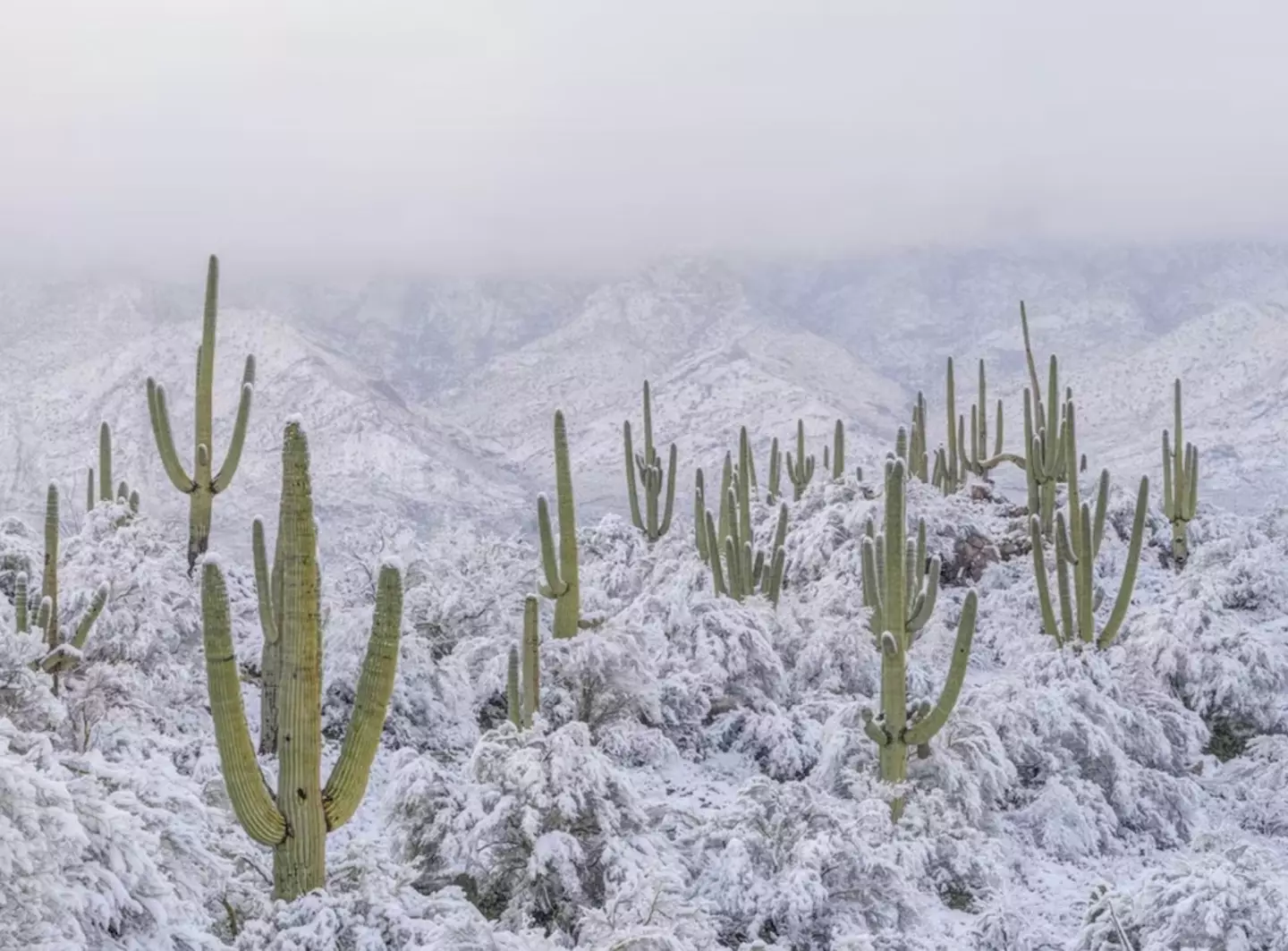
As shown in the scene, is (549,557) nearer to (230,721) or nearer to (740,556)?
(740,556)

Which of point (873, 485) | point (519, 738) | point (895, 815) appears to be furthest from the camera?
point (873, 485)

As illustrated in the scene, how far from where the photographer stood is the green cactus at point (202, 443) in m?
12.0

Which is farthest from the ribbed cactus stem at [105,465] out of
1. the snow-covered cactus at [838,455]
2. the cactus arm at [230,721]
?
the snow-covered cactus at [838,455]

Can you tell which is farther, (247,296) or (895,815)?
(247,296)

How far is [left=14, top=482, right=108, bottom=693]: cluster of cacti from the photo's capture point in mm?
8445

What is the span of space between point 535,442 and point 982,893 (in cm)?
6009

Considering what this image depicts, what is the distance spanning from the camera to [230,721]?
5188mm

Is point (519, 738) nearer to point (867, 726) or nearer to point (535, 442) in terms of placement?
point (867, 726)

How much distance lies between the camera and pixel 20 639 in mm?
6656

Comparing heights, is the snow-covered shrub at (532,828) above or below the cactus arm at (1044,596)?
below

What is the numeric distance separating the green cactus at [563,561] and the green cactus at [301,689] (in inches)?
225

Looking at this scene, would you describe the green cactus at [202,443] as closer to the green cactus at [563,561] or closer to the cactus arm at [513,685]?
the green cactus at [563,561]

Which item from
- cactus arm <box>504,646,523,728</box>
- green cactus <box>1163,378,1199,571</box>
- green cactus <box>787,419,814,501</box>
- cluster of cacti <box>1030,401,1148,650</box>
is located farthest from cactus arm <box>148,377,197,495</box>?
green cactus <box>1163,378,1199,571</box>

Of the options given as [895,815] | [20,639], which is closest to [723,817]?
[895,815]
